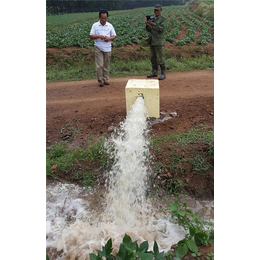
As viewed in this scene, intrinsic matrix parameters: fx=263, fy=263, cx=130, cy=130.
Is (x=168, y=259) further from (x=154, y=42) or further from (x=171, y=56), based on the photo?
(x=171, y=56)

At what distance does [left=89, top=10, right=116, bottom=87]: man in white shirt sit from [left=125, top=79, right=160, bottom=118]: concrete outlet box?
208cm

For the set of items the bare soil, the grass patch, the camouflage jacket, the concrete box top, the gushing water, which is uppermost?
the camouflage jacket

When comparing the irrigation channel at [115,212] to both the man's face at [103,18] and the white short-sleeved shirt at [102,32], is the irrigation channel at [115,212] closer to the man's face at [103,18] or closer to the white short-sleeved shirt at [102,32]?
the white short-sleeved shirt at [102,32]

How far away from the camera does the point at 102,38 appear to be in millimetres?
5852

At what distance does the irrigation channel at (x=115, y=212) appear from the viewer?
2.75 metres

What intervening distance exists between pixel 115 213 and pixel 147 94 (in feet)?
6.24

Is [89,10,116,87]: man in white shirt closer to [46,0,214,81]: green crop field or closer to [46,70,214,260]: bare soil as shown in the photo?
[46,70,214,260]: bare soil

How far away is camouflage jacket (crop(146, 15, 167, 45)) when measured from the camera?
20.1ft

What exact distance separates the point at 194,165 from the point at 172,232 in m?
1.01

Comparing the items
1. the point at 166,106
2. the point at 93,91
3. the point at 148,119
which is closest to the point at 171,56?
the point at 93,91

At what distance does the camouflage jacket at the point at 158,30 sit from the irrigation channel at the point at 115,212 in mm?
3225

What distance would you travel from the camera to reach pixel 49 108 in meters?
5.27

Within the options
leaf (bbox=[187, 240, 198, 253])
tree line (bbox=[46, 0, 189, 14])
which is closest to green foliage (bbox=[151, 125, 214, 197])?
leaf (bbox=[187, 240, 198, 253])

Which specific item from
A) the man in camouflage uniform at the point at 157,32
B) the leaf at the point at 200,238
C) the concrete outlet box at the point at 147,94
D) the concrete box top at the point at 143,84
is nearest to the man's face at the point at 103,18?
the man in camouflage uniform at the point at 157,32
